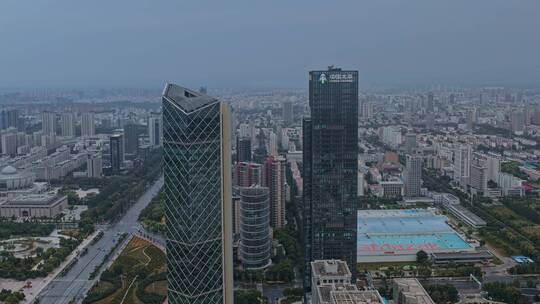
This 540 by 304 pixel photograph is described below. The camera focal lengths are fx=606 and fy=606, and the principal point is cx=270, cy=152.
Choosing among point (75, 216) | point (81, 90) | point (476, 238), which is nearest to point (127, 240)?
point (75, 216)

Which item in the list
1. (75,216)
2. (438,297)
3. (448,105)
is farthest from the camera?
(448,105)

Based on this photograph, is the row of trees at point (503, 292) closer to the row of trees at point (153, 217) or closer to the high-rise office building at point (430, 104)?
the row of trees at point (153, 217)

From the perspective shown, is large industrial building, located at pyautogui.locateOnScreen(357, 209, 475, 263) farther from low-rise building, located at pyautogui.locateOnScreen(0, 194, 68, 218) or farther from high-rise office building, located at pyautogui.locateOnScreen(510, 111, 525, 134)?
high-rise office building, located at pyautogui.locateOnScreen(510, 111, 525, 134)

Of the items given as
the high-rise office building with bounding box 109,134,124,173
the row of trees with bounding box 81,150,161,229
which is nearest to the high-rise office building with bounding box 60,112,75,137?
the row of trees with bounding box 81,150,161,229

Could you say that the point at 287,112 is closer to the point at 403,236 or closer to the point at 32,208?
the point at 32,208

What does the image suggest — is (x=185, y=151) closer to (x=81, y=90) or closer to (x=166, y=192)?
(x=166, y=192)

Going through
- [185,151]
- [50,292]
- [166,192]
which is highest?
[185,151]
